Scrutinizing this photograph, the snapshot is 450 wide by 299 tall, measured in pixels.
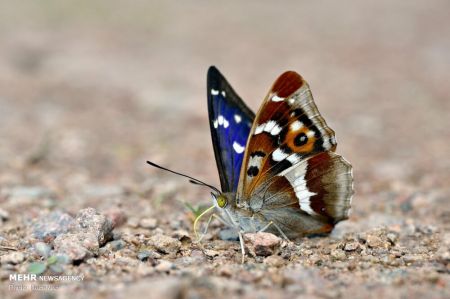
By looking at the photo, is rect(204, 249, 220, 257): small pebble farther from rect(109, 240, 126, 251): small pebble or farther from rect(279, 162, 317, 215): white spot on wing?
rect(279, 162, 317, 215): white spot on wing

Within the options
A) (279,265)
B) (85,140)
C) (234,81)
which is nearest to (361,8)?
(234,81)

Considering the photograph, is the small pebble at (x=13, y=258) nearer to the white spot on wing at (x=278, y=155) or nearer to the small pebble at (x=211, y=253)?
the small pebble at (x=211, y=253)

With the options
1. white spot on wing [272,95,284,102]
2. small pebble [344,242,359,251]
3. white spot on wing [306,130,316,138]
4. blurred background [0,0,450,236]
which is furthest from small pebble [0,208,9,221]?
small pebble [344,242,359,251]

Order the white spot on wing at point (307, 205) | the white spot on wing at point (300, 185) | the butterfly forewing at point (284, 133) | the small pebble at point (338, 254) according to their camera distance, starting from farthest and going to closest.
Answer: the white spot on wing at point (307, 205) < the white spot on wing at point (300, 185) < the butterfly forewing at point (284, 133) < the small pebble at point (338, 254)

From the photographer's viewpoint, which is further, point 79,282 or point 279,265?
point 279,265

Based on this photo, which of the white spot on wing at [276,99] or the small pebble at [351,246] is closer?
the small pebble at [351,246]

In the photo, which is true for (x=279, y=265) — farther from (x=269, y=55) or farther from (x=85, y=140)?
(x=269, y=55)

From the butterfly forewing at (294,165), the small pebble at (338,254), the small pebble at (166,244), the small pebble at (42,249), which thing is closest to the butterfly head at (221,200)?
the butterfly forewing at (294,165)
